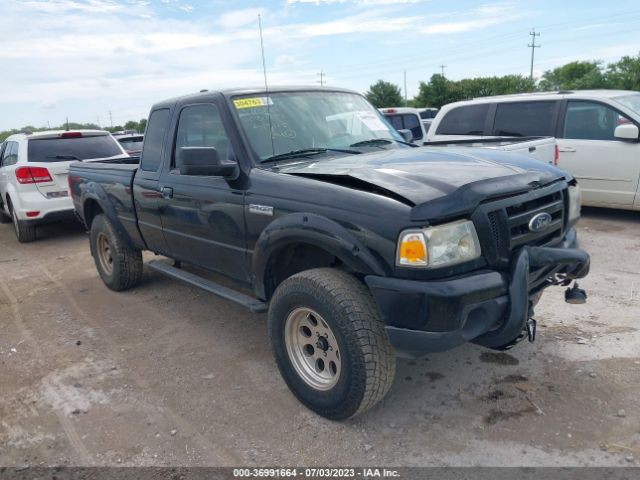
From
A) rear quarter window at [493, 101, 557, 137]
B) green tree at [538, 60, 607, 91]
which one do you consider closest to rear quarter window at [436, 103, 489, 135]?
rear quarter window at [493, 101, 557, 137]

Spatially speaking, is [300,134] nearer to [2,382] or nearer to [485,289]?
[485,289]

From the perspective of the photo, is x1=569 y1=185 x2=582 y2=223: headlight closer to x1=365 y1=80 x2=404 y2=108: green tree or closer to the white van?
the white van

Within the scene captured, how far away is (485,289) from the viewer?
105 inches

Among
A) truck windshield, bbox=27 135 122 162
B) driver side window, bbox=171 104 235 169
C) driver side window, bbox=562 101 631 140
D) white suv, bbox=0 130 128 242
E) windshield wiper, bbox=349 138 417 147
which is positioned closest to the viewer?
driver side window, bbox=171 104 235 169

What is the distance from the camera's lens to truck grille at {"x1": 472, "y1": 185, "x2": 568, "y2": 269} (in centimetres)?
276

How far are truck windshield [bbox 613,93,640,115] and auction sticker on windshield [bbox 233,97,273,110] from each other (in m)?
5.67

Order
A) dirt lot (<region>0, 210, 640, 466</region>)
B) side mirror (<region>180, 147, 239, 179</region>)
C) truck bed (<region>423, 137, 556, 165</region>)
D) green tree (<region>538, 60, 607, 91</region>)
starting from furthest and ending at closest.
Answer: green tree (<region>538, 60, 607, 91</region>) < truck bed (<region>423, 137, 556, 165</region>) < side mirror (<region>180, 147, 239, 179</region>) < dirt lot (<region>0, 210, 640, 466</region>)

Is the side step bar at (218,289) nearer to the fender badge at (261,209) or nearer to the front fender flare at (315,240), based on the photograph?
the front fender flare at (315,240)

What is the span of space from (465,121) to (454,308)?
258 inches

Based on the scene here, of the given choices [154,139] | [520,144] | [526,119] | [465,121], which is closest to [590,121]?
[526,119]

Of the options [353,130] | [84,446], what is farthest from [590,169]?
[84,446]

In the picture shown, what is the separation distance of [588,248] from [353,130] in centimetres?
372

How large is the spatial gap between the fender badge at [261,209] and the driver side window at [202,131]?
18.6 inches

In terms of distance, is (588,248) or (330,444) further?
(588,248)
